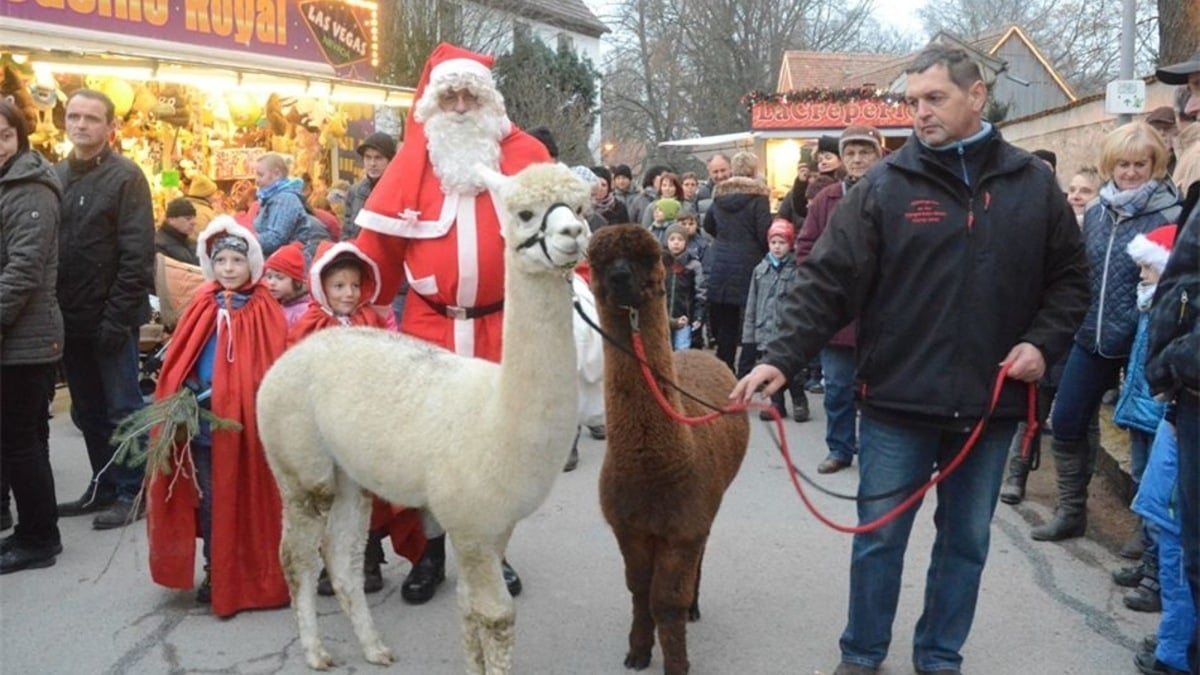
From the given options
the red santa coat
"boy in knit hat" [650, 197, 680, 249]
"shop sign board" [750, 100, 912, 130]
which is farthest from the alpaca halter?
"shop sign board" [750, 100, 912, 130]

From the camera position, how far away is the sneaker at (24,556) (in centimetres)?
482

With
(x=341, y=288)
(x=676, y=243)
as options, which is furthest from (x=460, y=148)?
(x=676, y=243)

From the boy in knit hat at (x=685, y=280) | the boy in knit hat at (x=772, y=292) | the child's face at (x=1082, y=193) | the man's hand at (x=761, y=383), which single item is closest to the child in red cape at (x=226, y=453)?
the man's hand at (x=761, y=383)

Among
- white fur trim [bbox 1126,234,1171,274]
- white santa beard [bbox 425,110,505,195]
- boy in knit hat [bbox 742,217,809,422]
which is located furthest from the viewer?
boy in knit hat [bbox 742,217,809,422]

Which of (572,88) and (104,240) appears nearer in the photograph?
(104,240)

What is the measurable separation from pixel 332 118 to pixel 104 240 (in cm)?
862

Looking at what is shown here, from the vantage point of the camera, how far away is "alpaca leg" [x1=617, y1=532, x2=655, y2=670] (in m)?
3.61

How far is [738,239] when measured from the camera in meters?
8.60

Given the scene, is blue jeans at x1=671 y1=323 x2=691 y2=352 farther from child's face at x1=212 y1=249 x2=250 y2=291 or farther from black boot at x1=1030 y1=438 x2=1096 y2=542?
child's face at x1=212 y1=249 x2=250 y2=291

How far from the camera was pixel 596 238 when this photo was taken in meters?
3.22

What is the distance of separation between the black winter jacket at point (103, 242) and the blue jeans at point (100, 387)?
0.20 m

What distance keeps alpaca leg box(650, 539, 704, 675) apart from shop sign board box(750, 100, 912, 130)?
17968 mm

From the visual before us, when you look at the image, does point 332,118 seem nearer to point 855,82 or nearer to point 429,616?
point 429,616

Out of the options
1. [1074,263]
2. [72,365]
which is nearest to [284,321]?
[72,365]
